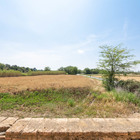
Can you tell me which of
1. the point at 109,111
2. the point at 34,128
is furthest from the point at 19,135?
the point at 109,111

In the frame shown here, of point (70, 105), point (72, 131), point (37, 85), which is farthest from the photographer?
point (37, 85)

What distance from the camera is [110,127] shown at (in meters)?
1.48

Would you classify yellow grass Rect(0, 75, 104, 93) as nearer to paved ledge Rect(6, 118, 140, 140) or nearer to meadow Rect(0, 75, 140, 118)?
Result: meadow Rect(0, 75, 140, 118)

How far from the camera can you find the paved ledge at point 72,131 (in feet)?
4.37

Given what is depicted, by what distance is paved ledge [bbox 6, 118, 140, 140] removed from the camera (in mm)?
1333

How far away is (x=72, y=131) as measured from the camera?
135 centimetres

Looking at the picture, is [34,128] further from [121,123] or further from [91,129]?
[121,123]

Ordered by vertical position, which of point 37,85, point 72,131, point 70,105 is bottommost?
point 70,105

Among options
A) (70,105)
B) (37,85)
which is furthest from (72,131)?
(37,85)

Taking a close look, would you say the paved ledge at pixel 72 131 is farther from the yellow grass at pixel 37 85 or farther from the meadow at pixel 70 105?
the yellow grass at pixel 37 85

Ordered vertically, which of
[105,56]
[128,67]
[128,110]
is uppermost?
[105,56]

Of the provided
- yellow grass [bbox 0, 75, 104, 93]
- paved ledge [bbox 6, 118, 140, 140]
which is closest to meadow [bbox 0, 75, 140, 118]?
yellow grass [bbox 0, 75, 104, 93]

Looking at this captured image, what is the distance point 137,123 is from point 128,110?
5.36ft

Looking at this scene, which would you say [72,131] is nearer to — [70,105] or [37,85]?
[70,105]
